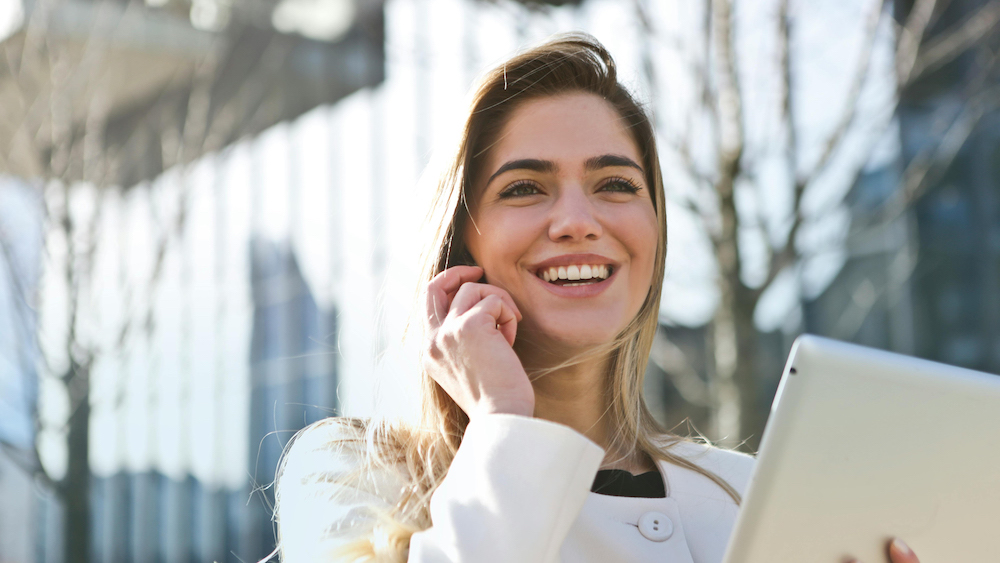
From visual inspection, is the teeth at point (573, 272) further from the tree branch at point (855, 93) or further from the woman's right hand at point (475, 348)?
the tree branch at point (855, 93)

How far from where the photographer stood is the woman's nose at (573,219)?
1.80m

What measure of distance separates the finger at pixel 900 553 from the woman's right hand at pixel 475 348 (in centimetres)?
62

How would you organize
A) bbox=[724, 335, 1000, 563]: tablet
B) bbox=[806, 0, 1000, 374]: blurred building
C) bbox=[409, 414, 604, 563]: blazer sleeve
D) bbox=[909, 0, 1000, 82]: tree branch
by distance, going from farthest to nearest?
1. bbox=[806, 0, 1000, 374]: blurred building
2. bbox=[909, 0, 1000, 82]: tree branch
3. bbox=[409, 414, 604, 563]: blazer sleeve
4. bbox=[724, 335, 1000, 563]: tablet

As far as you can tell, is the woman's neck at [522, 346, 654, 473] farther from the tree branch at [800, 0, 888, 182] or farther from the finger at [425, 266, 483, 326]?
the tree branch at [800, 0, 888, 182]

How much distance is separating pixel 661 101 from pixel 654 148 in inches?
61.9

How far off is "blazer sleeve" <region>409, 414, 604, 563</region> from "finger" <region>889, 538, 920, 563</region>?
17.8 inches

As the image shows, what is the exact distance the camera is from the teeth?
182 cm

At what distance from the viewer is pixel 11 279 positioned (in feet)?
18.1

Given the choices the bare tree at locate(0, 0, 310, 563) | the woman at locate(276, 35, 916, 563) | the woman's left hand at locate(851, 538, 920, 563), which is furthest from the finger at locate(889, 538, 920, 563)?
the bare tree at locate(0, 0, 310, 563)

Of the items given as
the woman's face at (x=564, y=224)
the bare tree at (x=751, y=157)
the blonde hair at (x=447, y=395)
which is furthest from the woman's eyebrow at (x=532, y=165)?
the bare tree at (x=751, y=157)

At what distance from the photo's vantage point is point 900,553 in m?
1.10

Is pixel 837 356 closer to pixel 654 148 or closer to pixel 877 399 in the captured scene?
pixel 877 399

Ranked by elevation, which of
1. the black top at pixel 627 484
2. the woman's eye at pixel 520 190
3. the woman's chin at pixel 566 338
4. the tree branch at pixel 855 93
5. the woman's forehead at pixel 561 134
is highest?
the tree branch at pixel 855 93

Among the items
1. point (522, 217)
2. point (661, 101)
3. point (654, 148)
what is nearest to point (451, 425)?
point (522, 217)
